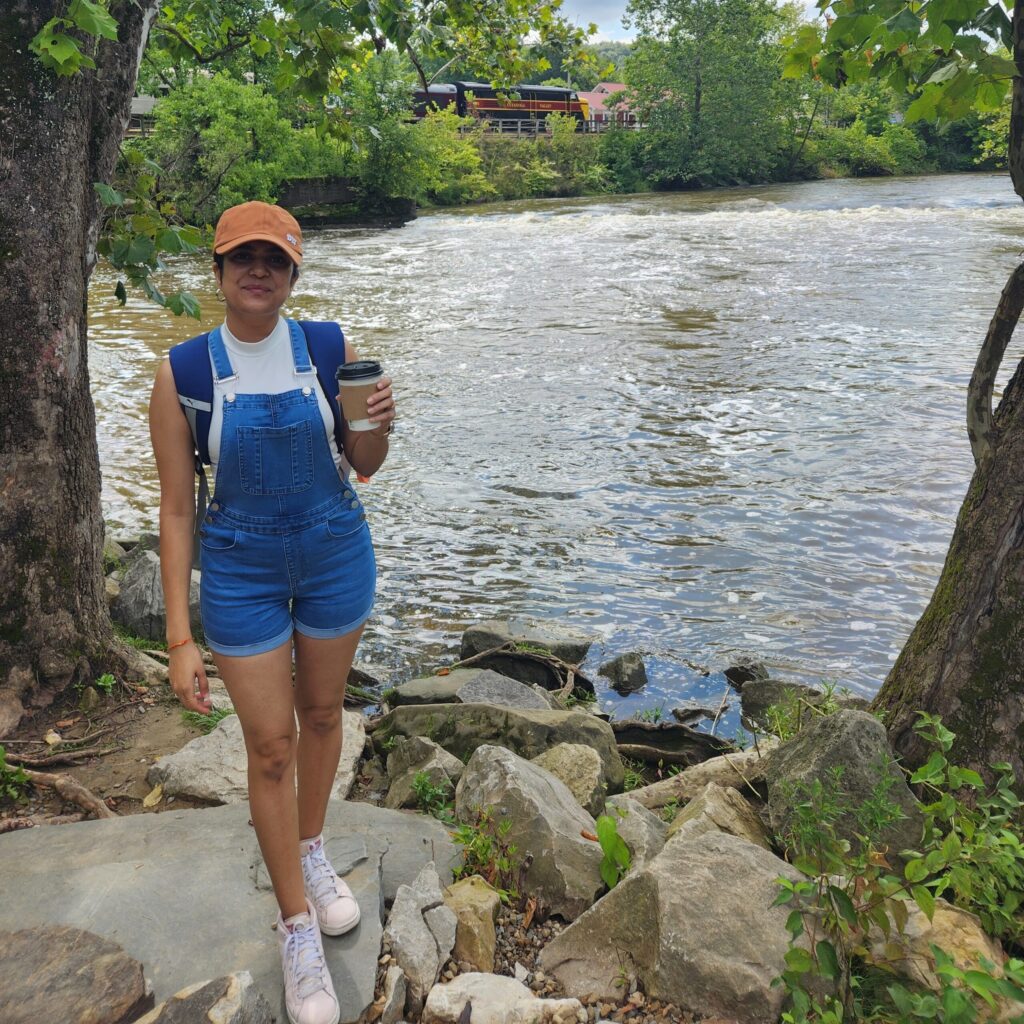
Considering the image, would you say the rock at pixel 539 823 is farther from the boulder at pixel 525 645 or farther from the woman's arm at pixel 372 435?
the boulder at pixel 525 645

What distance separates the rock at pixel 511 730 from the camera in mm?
4488

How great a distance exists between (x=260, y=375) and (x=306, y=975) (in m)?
1.52

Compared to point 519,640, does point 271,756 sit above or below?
above

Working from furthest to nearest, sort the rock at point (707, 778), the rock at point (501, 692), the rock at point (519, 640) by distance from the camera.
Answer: the rock at point (519, 640) < the rock at point (501, 692) < the rock at point (707, 778)

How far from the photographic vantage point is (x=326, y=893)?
9.32ft

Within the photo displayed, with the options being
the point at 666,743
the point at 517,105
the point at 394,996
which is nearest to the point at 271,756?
the point at 394,996

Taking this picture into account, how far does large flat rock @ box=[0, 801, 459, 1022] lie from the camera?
2682 mm

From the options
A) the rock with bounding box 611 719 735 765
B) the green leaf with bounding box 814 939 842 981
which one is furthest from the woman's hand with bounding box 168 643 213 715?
the rock with bounding box 611 719 735 765

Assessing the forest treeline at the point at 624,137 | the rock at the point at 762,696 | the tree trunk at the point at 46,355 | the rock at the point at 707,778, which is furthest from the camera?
the forest treeline at the point at 624,137

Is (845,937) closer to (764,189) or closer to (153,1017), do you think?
(153,1017)

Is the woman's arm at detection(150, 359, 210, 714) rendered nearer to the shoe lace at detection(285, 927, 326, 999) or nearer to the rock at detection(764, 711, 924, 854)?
the shoe lace at detection(285, 927, 326, 999)

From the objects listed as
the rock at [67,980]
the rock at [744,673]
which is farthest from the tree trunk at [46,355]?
the rock at [744,673]

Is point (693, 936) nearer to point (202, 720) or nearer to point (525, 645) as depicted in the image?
point (202, 720)

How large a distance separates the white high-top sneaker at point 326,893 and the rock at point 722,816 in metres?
1.13
